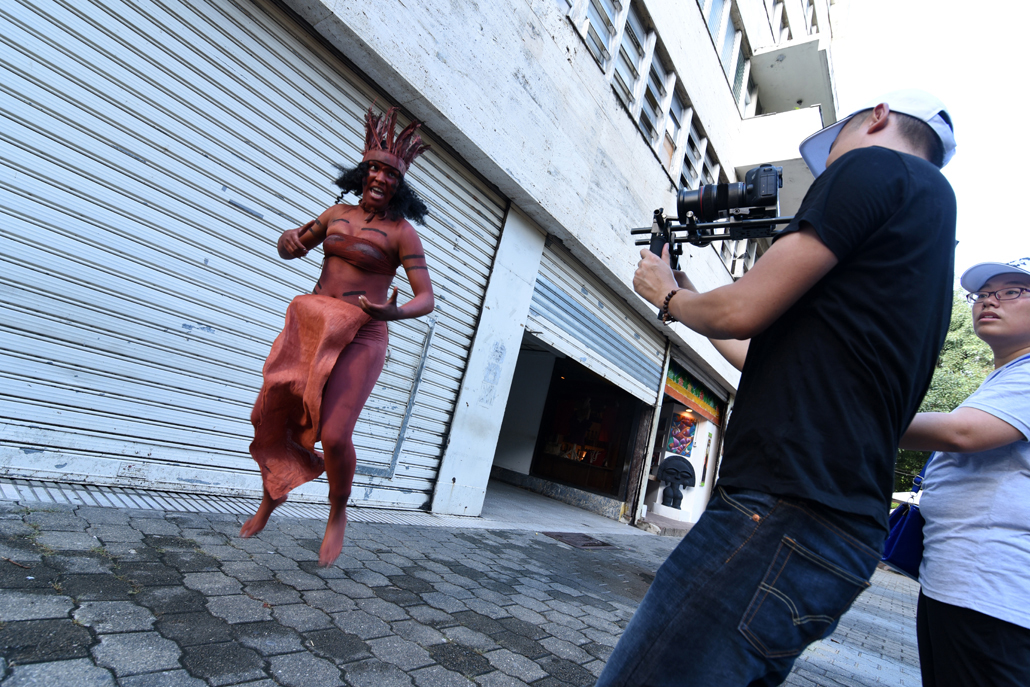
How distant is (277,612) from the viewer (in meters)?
2.20

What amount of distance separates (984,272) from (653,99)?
8.21 metres

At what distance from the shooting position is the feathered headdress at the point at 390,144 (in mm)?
2855

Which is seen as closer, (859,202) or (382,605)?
(859,202)

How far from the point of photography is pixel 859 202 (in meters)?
1.09

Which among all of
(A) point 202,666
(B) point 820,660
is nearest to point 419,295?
(A) point 202,666

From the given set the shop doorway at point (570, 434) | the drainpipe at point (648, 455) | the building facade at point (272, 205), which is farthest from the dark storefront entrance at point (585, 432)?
the building facade at point (272, 205)

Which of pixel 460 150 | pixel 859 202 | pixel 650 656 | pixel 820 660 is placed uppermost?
pixel 460 150

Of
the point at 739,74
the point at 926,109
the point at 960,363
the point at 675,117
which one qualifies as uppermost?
the point at 739,74

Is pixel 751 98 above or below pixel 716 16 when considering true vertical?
above

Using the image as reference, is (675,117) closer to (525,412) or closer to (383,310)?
(525,412)

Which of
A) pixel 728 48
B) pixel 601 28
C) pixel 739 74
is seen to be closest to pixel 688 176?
pixel 728 48

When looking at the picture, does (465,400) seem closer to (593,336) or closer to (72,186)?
(593,336)

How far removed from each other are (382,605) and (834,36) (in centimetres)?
2243

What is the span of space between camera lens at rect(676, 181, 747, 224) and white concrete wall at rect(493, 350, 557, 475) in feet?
34.4
